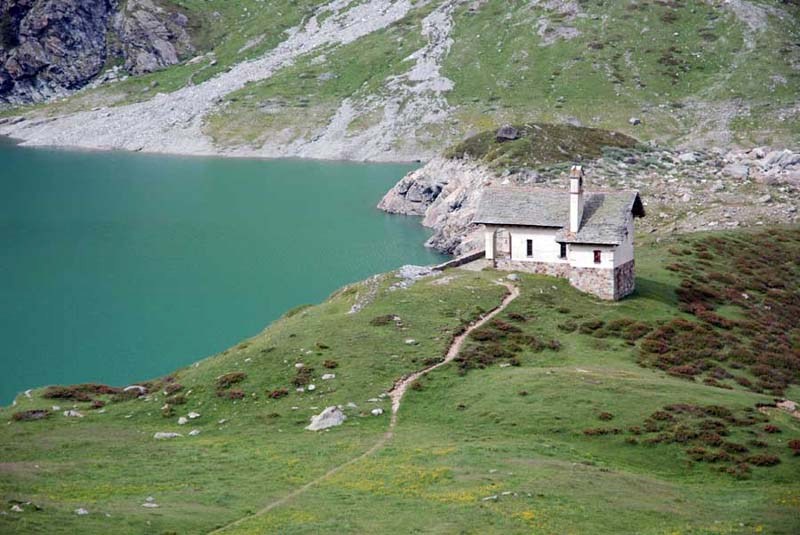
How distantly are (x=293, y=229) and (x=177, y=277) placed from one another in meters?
32.9

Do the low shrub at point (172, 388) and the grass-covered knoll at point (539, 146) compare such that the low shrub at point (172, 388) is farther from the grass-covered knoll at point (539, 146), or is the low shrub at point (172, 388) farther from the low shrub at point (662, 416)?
the grass-covered knoll at point (539, 146)

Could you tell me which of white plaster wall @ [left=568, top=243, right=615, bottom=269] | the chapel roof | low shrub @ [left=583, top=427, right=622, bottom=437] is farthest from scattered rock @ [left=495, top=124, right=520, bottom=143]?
low shrub @ [left=583, top=427, right=622, bottom=437]

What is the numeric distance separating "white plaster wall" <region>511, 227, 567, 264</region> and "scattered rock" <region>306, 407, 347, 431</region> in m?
27.8

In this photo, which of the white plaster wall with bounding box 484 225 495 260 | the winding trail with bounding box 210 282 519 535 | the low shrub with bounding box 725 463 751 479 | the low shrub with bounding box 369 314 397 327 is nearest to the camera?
the winding trail with bounding box 210 282 519 535

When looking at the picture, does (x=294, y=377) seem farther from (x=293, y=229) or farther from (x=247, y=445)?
(x=293, y=229)

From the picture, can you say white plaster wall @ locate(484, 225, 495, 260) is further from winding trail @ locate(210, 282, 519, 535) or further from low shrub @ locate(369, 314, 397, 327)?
low shrub @ locate(369, 314, 397, 327)

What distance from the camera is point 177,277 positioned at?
120 metres

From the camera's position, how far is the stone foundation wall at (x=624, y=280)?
71125 millimetres

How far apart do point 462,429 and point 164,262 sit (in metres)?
86.4

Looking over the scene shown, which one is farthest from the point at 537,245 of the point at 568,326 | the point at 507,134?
the point at 507,134

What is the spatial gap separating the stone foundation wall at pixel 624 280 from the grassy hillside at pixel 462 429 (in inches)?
36.5

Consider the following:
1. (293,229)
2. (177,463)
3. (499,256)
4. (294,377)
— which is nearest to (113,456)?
(177,463)

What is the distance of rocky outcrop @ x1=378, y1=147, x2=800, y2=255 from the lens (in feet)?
393

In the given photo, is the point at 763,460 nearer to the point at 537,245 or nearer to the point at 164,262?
the point at 537,245
